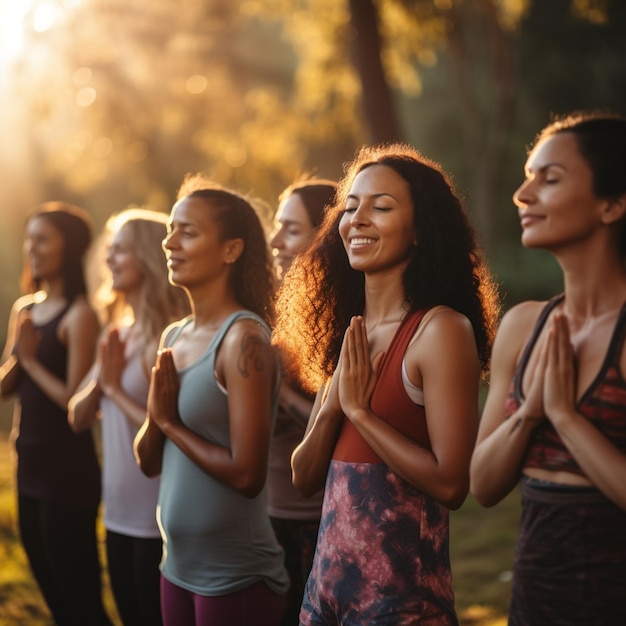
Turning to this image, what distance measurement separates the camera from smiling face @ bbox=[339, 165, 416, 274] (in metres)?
3.03

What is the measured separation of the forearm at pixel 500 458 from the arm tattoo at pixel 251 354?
1.25m

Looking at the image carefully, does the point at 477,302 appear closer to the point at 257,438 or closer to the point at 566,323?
the point at 566,323

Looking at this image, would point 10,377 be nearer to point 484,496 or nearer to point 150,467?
point 150,467

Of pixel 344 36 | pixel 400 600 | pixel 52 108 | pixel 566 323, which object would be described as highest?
Result: pixel 344 36

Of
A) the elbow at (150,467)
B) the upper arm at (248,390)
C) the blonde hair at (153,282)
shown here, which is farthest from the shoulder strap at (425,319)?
the blonde hair at (153,282)

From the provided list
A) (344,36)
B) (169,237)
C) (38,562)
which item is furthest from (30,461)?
(344,36)

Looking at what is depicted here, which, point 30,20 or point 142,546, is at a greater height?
point 30,20

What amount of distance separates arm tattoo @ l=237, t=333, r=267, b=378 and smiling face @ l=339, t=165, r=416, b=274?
805 mm

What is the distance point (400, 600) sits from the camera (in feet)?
9.15

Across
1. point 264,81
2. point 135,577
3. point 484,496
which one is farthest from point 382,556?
point 264,81

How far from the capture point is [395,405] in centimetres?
291

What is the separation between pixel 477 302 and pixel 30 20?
44.3 ft

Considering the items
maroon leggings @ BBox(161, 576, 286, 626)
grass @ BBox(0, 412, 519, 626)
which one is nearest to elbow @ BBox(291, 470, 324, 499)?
maroon leggings @ BBox(161, 576, 286, 626)

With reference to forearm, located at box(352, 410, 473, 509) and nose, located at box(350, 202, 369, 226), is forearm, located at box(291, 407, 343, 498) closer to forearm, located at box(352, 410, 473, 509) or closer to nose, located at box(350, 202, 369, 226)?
forearm, located at box(352, 410, 473, 509)
